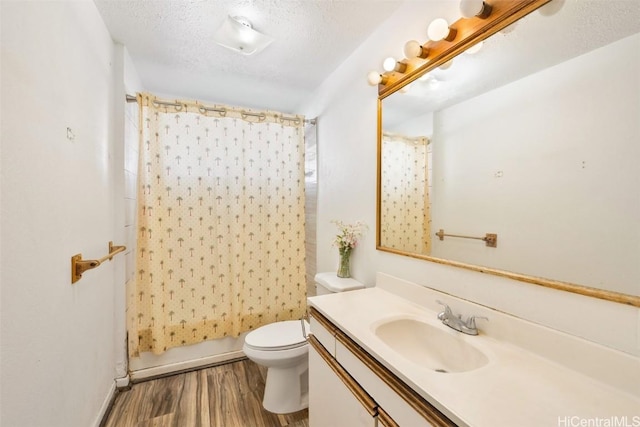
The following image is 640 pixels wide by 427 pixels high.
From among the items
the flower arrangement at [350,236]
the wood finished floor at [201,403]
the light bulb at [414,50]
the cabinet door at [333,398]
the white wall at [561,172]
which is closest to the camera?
the white wall at [561,172]

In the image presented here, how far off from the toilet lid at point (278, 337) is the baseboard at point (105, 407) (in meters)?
0.87

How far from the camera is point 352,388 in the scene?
971 millimetres

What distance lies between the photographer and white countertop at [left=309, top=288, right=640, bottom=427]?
0.59 meters

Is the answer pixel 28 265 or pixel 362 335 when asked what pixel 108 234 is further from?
pixel 362 335

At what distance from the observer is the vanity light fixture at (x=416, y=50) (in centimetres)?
127

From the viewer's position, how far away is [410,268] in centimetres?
140

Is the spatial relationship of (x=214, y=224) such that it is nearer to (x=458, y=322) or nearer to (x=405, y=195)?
(x=405, y=195)

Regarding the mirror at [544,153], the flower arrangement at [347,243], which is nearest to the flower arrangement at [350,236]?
the flower arrangement at [347,243]

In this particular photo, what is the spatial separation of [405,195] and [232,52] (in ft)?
5.19

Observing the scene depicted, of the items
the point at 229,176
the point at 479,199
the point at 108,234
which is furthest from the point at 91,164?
the point at 479,199

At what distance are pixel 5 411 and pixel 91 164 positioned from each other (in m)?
1.10

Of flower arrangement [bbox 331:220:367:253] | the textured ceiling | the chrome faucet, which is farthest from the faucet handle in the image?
the textured ceiling

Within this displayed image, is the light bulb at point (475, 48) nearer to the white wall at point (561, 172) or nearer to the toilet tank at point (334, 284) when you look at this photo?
the white wall at point (561, 172)

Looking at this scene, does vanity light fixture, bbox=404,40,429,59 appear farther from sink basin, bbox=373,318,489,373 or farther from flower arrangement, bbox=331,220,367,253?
sink basin, bbox=373,318,489,373
